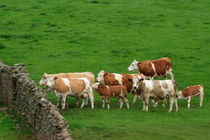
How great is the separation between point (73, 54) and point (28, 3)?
13888mm

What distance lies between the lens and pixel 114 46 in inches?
1289

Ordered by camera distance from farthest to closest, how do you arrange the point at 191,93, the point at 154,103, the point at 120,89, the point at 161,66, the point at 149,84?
the point at 161,66 < the point at 191,93 < the point at 154,103 < the point at 120,89 < the point at 149,84

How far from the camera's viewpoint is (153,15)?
39.3 meters

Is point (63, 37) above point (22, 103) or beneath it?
above

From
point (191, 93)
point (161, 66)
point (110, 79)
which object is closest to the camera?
point (191, 93)

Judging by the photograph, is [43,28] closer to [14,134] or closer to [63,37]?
[63,37]

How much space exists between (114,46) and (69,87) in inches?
486

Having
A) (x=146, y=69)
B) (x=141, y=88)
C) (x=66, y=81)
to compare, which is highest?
(x=146, y=69)

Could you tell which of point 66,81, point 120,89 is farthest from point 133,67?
point 66,81

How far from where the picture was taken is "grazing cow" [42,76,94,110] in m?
20.8

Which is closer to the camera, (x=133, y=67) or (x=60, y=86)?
(x=60, y=86)

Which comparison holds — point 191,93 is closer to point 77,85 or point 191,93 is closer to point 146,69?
point 146,69

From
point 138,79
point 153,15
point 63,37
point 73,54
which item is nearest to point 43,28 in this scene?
point 63,37

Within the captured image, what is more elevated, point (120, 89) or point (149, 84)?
point (149, 84)
